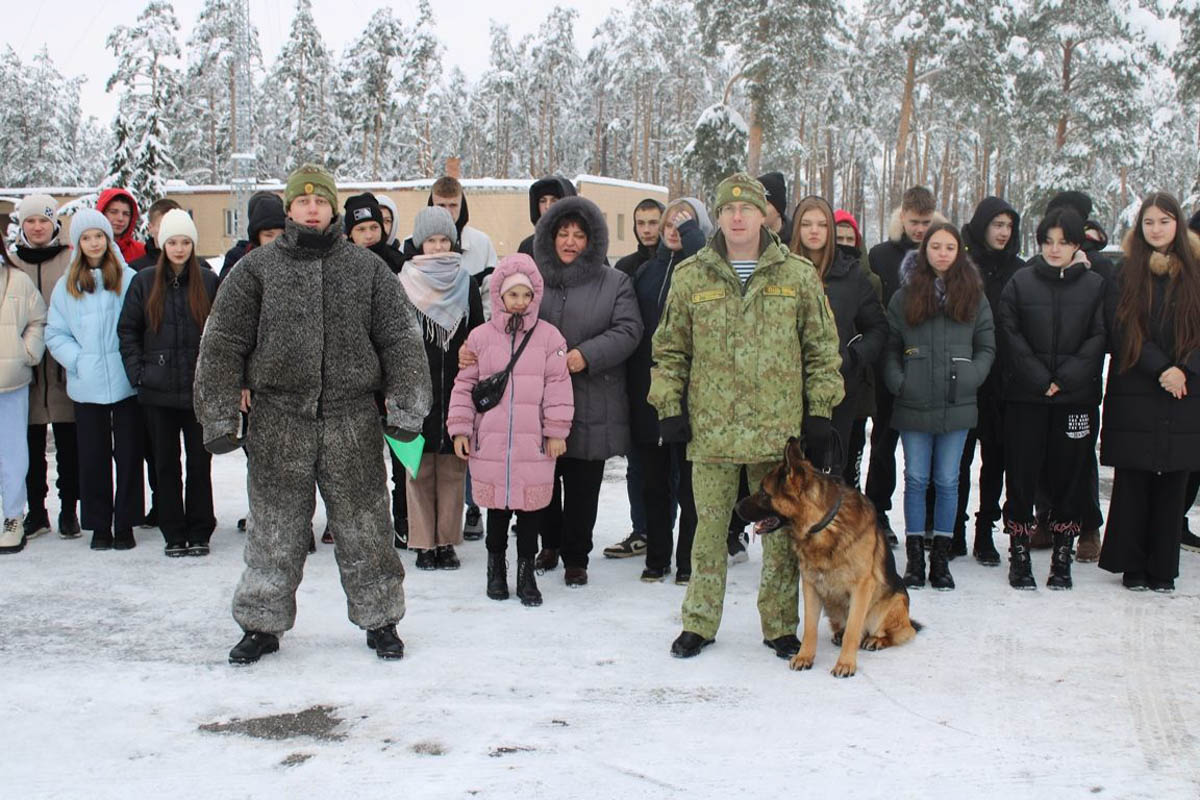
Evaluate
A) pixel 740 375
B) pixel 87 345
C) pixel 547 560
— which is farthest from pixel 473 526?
pixel 740 375

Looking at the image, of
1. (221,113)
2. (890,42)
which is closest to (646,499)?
(890,42)

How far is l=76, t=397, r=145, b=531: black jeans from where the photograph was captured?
648 centimetres

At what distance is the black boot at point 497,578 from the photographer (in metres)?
5.55

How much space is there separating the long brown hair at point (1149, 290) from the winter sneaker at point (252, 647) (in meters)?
4.56

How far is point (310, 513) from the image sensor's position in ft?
15.1

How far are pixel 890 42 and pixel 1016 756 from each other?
33445 millimetres

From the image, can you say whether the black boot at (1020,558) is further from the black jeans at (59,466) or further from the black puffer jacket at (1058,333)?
Answer: the black jeans at (59,466)

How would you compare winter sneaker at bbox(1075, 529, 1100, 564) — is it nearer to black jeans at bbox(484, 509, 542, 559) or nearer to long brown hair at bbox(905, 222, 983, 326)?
long brown hair at bbox(905, 222, 983, 326)

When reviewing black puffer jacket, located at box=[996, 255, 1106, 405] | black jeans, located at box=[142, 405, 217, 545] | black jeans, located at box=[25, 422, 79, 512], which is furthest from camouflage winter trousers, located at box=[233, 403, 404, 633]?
black puffer jacket, located at box=[996, 255, 1106, 405]

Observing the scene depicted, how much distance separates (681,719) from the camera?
394cm

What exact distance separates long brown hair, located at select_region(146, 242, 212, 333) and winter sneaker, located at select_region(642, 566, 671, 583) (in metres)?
3.04

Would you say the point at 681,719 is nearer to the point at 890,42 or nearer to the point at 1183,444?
the point at 1183,444

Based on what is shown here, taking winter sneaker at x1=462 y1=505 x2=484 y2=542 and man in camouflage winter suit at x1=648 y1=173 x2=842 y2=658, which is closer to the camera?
man in camouflage winter suit at x1=648 y1=173 x2=842 y2=658

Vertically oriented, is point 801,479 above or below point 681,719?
above
